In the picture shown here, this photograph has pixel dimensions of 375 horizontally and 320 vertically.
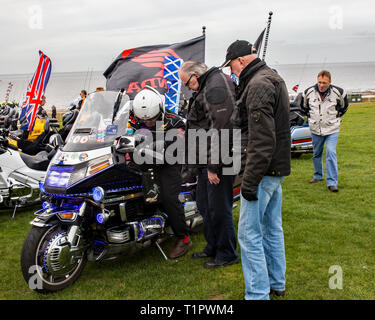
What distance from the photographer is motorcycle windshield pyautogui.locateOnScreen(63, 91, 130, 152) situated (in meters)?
4.29

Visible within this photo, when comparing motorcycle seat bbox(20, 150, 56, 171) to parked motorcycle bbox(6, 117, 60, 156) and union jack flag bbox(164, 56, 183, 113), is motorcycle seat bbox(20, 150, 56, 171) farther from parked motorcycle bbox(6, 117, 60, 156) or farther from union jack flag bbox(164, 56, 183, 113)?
union jack flag bbox(164, 56, 183, 113)

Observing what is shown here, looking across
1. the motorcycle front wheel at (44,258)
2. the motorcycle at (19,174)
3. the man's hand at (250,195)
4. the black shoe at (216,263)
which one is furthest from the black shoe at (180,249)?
the motorcycle at (19,174)

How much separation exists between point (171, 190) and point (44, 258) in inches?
60.5

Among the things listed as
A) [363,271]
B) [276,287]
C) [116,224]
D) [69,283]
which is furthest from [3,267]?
[363,271]

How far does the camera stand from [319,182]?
27.0 feet

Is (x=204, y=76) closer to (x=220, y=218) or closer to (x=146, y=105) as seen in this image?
(x=146, y=105)

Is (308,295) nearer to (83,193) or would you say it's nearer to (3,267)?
(83,193)

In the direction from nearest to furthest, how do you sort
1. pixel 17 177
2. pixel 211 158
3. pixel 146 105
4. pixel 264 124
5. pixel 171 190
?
1. pixel 264 124
2. pixel 211 158
3. pixel 146 105
4. pixel 171 190
5. pixel 17 177

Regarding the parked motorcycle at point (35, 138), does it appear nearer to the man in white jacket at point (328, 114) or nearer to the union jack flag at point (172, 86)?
the union jack flag at point (172, 86)

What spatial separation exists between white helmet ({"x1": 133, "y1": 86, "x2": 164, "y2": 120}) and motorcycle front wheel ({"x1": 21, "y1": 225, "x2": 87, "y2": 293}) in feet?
4.89

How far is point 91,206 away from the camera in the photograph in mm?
4188

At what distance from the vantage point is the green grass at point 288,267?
3987 mm

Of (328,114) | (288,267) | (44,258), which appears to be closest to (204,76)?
(288,267)

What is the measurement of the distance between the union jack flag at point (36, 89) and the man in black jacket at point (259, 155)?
18.7 ft
